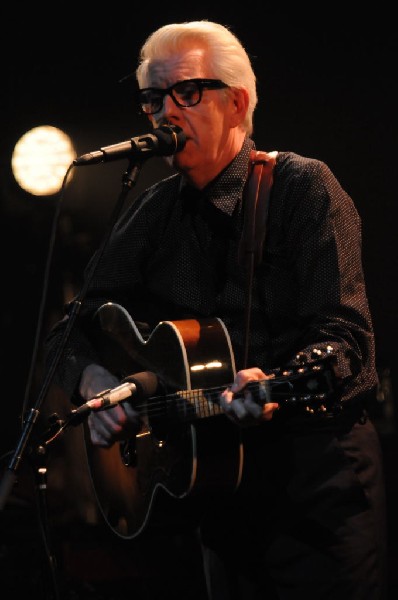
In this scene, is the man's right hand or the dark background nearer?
the man's right hand

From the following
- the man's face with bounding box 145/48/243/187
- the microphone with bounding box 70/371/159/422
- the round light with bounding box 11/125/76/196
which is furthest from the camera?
the round light with bounding box 11/125/76/196

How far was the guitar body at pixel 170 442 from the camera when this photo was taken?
7.67 feet

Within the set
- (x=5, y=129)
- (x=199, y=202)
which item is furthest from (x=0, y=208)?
(x=199, y=202)

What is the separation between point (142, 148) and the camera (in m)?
2.33

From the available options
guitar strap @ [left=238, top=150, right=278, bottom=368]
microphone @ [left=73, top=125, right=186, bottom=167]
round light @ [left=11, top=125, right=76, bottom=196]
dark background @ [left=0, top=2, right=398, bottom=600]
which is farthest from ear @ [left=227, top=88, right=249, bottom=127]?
round light @ [left=11, top=125, right=76, bottom=196]

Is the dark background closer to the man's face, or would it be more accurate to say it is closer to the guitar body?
the guitar body

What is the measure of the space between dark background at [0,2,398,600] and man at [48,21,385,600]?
103 cm

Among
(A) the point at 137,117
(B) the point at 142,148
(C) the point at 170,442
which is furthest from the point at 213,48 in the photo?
(A) the point at 137,117

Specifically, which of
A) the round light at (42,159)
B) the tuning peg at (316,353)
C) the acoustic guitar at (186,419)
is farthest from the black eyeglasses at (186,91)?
the round light at (42,159)

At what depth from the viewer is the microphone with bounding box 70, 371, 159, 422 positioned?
86.6 inches

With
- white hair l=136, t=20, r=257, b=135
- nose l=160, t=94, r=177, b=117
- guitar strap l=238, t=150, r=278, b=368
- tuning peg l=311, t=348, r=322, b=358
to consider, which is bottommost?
tuning peg l=311, t=348, r=322, b=358

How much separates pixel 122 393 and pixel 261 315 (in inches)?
19.0

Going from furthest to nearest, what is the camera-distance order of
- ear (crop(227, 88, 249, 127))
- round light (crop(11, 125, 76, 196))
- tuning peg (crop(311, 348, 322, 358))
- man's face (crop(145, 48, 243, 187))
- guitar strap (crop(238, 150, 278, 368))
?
round light (crop(11, 125, 76, 196)) < ear (crop(227, 88, 249, 127)) < man's face (crop(145, 48, 243, 187)) < guitar strap (crop(238, 150, 278, 368)) < tuning peg (crop(311, 348, 322, 358))

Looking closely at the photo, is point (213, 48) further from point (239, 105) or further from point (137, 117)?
point (137, 117)
